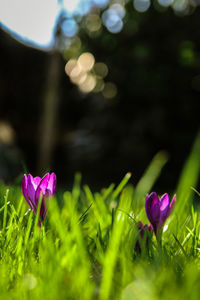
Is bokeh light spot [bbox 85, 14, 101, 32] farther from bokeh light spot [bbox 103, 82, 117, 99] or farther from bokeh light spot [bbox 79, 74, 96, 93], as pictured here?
bokeh light spot [bbox 103, 82, 117, 99]

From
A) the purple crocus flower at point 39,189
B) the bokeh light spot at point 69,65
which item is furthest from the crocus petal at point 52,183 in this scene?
the bokeh light spot at point 69,65

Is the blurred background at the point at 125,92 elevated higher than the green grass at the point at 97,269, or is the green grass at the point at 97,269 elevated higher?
the blurred background at the point at 125,92

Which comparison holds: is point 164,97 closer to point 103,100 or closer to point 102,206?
point 103,100

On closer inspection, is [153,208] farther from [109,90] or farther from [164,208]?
[109,90]

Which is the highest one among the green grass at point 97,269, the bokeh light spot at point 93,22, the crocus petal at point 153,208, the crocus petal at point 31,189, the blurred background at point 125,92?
the bokeh light spot at point 93,22

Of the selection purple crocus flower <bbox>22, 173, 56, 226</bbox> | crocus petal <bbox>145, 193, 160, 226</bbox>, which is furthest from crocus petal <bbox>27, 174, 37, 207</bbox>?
crocus petal <bbox>145, 193, 160, 226</bbox>

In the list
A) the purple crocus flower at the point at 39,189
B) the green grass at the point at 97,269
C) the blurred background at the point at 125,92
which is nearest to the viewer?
the green grass at the point at 97,269

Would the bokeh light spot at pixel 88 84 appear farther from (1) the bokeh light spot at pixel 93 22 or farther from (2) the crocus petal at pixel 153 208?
(2) the crocus petal at pixel 153 208
